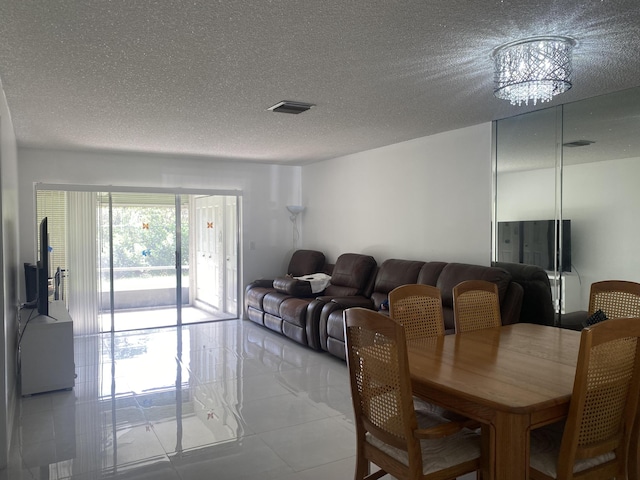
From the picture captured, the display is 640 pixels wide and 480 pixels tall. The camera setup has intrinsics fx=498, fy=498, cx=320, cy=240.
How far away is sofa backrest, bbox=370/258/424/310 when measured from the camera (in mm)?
5234

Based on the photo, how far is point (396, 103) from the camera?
3912mm

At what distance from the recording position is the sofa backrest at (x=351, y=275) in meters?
5.97

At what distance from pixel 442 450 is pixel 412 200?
12.6 ft

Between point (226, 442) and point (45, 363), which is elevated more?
point (45, 363)

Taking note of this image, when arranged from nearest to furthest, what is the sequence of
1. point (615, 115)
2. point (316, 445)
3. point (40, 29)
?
point (40, 29), point (316, 445), point (615, 115)

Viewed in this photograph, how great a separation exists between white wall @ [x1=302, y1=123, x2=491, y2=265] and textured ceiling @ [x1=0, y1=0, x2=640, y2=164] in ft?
1.53

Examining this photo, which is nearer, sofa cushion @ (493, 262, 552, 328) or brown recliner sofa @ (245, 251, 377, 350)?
sofa cushion @ (493, 262, 552, 328)

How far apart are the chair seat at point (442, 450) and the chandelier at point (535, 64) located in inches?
71.6

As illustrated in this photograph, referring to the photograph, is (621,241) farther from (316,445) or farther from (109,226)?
(109,226)

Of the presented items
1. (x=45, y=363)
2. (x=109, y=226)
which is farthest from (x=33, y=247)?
(x=45, y=363)

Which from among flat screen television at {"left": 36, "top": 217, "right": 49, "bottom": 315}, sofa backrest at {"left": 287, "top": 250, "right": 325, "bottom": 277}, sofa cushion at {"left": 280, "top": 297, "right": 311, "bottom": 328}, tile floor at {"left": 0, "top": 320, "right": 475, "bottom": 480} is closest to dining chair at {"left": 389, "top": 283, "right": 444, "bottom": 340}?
tile floor at {"left": 0, "top": 320, "right": 475, "bottom": 480}

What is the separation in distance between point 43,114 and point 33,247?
8.36ft

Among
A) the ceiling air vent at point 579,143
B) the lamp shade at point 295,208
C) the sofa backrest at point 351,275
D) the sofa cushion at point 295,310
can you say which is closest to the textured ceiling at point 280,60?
the ceiling air vent at point 579,143

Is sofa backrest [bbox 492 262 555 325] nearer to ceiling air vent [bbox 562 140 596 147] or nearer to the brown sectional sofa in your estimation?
the brown sectional sofa
